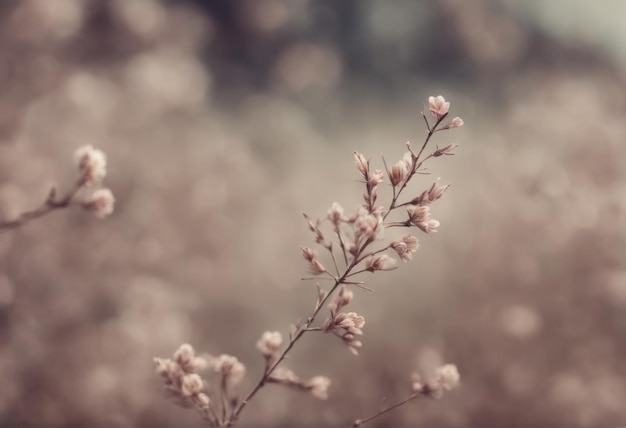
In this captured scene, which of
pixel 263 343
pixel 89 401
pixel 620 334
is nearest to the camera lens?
pixel 263 343

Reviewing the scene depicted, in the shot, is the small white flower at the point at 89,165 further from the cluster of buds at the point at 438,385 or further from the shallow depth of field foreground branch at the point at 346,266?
the cluster of buds at the point at 438,385

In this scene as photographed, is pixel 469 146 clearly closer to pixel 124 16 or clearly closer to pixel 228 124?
pixel 228 124

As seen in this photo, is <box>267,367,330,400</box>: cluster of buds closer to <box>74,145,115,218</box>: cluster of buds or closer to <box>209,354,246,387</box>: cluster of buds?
<box>209,354,246,387</box>: cluster of buds

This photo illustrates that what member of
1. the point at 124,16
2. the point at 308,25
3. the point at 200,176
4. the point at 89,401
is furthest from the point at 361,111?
the point at 89,401

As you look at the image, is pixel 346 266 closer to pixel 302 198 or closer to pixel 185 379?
pixel 185 379

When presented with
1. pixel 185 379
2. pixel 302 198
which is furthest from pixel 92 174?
pixel 302 198

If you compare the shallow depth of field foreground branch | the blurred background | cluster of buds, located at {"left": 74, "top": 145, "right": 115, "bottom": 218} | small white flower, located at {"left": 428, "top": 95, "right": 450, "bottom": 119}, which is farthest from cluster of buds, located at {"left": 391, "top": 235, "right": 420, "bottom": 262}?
the blurred background

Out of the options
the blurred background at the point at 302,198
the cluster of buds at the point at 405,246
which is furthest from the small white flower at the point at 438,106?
the blurred background at the point at 302,198
